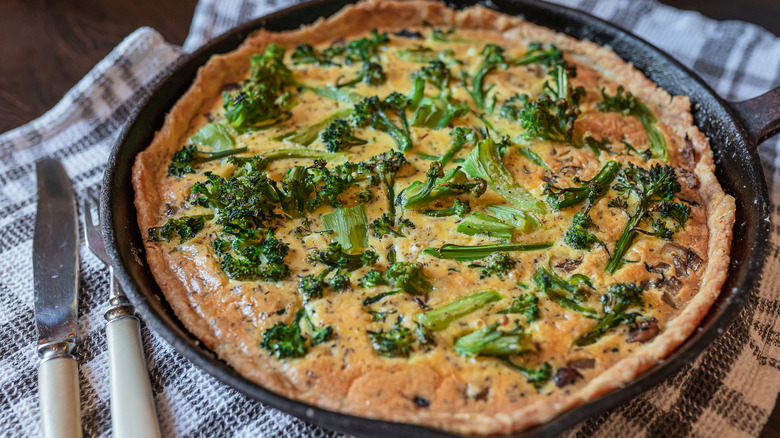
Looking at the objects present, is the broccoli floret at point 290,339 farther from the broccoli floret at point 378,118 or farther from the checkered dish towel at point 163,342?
the broccoli floret at point 378,118

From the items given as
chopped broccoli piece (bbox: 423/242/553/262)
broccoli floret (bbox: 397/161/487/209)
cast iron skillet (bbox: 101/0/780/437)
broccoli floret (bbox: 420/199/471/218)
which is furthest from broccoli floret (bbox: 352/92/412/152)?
cast iron skillet (bbox: 101/0/780/437)

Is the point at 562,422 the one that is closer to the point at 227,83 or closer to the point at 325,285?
the point at 325,285

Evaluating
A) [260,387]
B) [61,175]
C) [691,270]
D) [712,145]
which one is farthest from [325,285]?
[712,145]

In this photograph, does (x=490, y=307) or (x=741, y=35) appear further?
(x=741, y=35)

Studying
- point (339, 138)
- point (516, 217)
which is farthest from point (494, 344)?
point (339, 138)

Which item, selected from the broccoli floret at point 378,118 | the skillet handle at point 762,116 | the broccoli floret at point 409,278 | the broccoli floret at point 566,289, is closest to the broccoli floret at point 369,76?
the broccoli floret at point 378,118

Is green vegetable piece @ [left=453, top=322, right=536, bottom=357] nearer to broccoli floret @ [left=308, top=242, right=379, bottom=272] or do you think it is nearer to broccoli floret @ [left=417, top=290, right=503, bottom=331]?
broccoli floret @ [left=417, top=290, right=503, bottom=331]
